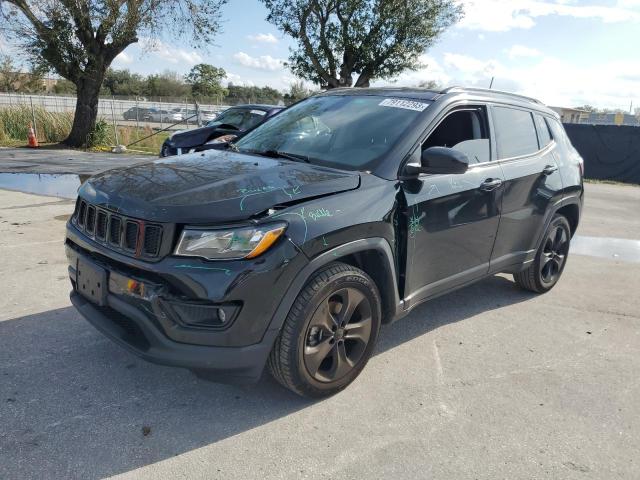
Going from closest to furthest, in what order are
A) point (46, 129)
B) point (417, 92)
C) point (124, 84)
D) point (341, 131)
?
point (341, 131) < point (417, 92) < point (46, 129) < point (124, 84)

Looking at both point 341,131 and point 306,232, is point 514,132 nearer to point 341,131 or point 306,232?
point 341,131

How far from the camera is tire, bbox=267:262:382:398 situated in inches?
109

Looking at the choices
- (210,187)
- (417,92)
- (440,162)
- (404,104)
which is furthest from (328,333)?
(417,92)

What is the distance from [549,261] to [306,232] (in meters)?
3.31

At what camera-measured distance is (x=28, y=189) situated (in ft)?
31.2

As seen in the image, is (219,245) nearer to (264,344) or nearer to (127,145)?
(264,344)

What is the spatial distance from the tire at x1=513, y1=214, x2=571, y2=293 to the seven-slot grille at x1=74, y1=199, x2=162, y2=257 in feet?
11.6

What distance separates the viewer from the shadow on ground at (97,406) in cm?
251

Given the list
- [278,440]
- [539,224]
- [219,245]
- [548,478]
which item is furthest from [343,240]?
[539,224]

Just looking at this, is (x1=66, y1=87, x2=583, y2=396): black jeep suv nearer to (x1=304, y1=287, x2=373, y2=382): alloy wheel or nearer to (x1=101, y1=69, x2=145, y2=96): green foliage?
(x1=304, y1=287, x2=373, y2=382): alloy wheel

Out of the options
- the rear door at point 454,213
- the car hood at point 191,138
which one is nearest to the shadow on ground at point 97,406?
the rear door at point 454,213

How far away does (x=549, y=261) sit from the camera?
16.6 feet

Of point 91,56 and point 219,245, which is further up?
point 91,56

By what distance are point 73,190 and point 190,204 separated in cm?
814
